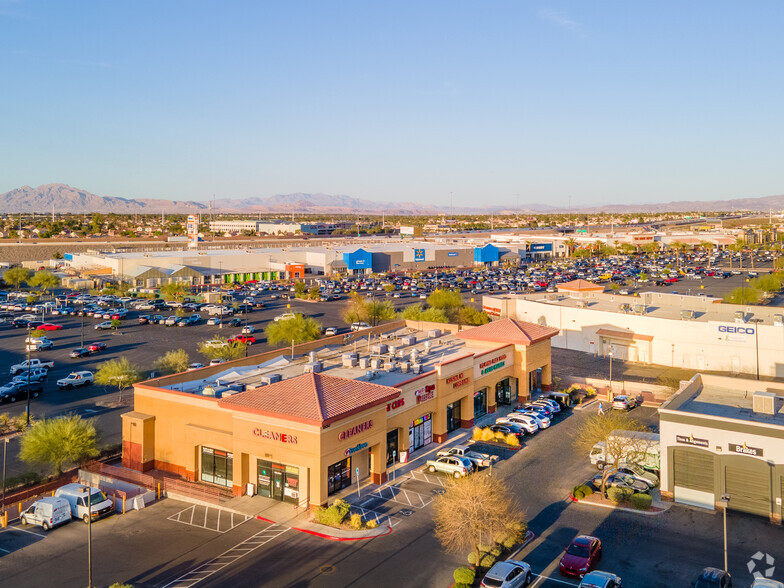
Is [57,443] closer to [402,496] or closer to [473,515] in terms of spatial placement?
[402,496]

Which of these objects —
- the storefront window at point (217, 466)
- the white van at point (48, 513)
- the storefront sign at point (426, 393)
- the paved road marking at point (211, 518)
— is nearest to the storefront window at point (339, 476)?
the paved road marking at point (211, 518)

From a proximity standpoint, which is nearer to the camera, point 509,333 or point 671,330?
point 509,333

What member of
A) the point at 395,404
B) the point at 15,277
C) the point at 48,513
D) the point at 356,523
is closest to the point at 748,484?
the point at 395,404

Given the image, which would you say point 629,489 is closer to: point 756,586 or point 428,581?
point 756,586

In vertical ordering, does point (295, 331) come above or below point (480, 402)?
above

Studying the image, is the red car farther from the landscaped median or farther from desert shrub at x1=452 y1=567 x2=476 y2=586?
the landscaped median

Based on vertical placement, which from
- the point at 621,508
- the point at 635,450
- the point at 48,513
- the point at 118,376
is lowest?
the point at 621,508

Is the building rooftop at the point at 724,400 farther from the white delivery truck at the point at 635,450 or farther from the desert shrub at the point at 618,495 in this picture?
the desert shrub at the point at 618,495
